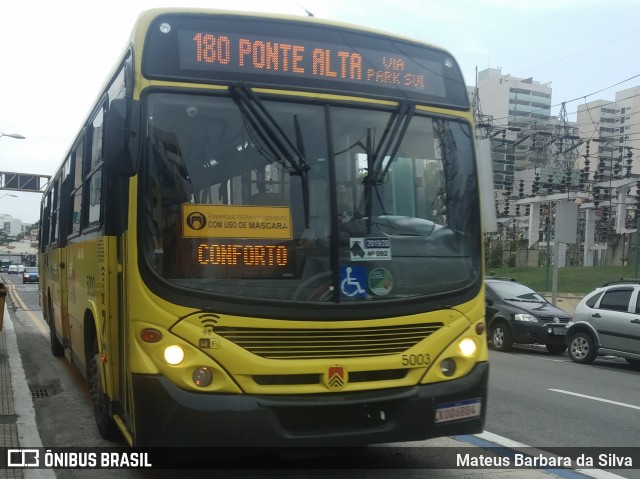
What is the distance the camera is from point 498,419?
750cm

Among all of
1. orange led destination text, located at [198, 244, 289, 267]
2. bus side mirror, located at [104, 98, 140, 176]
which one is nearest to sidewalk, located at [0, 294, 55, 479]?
orange led destination text, located at [198, 244, 289, 267]

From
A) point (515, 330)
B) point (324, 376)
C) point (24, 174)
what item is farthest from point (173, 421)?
point (24, 174)

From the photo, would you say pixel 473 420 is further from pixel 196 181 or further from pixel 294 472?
pixel 196 181

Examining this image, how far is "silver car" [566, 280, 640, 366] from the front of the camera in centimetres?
1214

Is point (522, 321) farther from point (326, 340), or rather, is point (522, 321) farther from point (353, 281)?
point (326, 340)

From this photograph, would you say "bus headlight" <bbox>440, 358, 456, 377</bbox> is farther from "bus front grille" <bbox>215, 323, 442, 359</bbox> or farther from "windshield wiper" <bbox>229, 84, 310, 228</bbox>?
"windshield wiper" <bbox>229, 84, 310, 228</bbox>

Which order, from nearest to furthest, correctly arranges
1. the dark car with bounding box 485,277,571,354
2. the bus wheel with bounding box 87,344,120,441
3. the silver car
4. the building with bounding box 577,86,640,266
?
the bus wheel with bounding box 87,344,120,441, the silver car, the dark car with bounding box 485,277,571,354, the building with bounding box 577,86,640,266

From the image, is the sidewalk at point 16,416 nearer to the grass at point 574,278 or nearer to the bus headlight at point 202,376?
the bus headlight at point 202,376

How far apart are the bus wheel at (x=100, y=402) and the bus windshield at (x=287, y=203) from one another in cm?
198

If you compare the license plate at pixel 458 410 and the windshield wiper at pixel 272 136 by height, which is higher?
the windshield wiper at pixel 272 136

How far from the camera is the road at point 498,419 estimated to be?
538 centimetres

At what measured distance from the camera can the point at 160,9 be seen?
4.66 m

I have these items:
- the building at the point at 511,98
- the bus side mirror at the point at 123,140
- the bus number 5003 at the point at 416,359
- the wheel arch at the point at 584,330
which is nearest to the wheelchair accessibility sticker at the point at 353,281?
the bus number 5003 at the point at 416,359

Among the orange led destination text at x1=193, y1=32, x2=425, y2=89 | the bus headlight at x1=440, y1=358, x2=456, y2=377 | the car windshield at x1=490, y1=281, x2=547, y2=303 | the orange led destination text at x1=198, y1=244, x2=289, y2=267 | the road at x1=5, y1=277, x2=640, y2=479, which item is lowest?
the road at x1=5, y1=277, x2=640, y2=479
